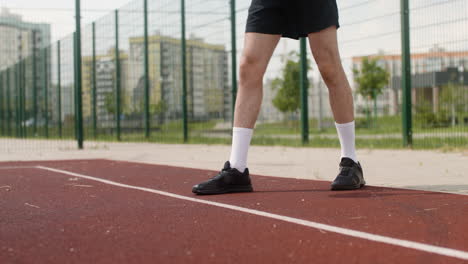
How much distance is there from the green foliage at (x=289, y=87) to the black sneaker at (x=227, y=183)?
683cm

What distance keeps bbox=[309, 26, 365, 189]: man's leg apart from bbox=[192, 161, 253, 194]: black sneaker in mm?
536

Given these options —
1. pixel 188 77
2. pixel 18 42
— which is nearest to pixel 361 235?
pixel 188 77

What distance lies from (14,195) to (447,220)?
2506 mm

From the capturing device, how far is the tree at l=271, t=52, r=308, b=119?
10.4 m

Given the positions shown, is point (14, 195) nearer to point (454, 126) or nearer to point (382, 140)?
point (454, 126)

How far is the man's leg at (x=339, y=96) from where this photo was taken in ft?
11.9

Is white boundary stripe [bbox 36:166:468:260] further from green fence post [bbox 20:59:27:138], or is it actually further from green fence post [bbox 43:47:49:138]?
green fence post [bbox 20:59:27:138]

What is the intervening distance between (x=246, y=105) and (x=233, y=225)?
4.25ft

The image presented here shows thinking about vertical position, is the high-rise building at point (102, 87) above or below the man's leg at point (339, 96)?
above

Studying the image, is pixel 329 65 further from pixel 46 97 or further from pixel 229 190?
pixel 46 97

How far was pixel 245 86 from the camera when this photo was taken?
11.9 feet

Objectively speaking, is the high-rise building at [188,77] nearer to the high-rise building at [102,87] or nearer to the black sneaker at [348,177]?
the high-rise building at [102,87]

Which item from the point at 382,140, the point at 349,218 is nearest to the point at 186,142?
the point at 382,140

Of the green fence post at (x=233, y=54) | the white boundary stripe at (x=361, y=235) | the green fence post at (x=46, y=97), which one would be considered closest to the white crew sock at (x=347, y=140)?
the white boundary stripe at (x=361, y=235)
